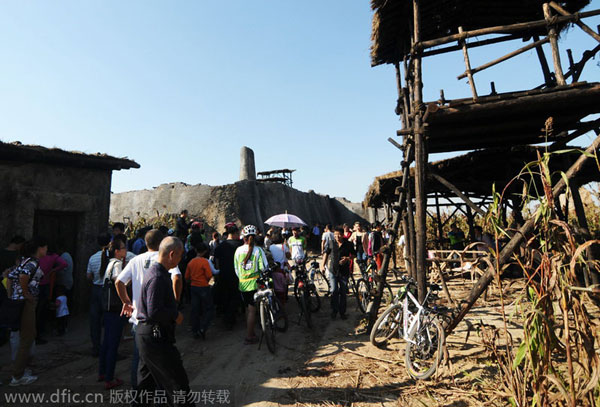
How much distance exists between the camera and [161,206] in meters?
22.5

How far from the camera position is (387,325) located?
6309mm

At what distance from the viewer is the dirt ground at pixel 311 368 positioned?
13.8 feet

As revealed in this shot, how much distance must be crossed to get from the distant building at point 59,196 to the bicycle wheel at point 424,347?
317 inches

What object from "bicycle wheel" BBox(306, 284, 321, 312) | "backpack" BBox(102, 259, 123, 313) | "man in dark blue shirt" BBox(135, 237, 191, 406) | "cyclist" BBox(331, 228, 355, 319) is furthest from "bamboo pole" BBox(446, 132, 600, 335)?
"backpack" BBox(102, 259, 123, 313)

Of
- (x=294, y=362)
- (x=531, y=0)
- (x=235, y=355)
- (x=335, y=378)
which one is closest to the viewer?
(x=335, y=378)

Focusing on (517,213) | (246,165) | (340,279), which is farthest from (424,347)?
(246,165)

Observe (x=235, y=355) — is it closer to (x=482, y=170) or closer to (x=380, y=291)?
(x=380, y=291)

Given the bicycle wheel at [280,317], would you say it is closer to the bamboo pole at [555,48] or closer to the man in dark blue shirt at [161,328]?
the man in dark blue shirt at [161,328]

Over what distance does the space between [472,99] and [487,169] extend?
633 centimetres

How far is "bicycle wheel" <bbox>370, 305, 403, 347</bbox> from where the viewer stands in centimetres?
568

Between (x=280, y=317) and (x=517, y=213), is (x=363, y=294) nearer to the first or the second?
(x=280, y=317)

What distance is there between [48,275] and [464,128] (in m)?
8.63

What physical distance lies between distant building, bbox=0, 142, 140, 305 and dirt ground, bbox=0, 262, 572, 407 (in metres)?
2.46

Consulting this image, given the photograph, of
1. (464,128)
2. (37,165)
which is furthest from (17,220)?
(464,128)
